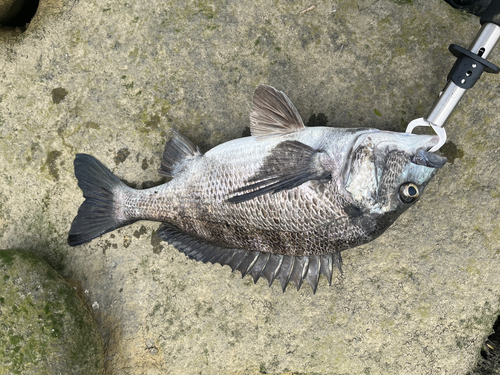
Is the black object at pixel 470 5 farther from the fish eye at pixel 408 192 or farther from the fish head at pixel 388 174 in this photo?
the fish eye at pixel 408 192

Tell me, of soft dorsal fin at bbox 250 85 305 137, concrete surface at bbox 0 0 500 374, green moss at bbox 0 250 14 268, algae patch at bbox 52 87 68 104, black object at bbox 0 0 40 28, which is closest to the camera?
soft dorsal fin at bbox 250 85 305 137

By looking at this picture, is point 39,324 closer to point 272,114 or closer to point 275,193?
point 275,193

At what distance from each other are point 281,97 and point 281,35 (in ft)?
2.23

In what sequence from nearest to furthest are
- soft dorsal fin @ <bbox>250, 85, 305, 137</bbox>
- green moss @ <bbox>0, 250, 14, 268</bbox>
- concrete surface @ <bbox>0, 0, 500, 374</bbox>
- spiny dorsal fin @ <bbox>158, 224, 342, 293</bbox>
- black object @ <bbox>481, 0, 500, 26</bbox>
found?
black object @ <bbox>481, 0, 500, 26</bbox> → soft dorsal fin @ <bbox>250, 85, 305, 137</bbox> → spiny dorsal fin @ <bbox>158, 224, 342, 293</bbox> → green moss @ <bbox>0, 250, 14, 268</bbox> → concrete surface @ <bbox>0, 0, 500, 374</bbox>

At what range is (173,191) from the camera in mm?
2445

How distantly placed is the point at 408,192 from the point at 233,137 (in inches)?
52.4

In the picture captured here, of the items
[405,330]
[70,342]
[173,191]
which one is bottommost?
[70,342]

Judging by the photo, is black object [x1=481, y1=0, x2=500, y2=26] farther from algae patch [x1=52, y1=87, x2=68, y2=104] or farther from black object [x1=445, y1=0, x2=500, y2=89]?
algae patch [x1=52, y1=87, x2=68, y2=104]

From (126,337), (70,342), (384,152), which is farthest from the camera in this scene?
(126,337)

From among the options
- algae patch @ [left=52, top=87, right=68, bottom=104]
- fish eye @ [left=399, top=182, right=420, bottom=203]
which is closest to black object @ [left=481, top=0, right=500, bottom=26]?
fish eye @ [left=399, top=182, right=420, bottom=203]

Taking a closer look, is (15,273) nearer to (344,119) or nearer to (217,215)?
(217,215)

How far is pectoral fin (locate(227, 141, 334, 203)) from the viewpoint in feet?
6.75

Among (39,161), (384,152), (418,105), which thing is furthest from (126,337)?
(418,105)

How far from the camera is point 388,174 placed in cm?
202
